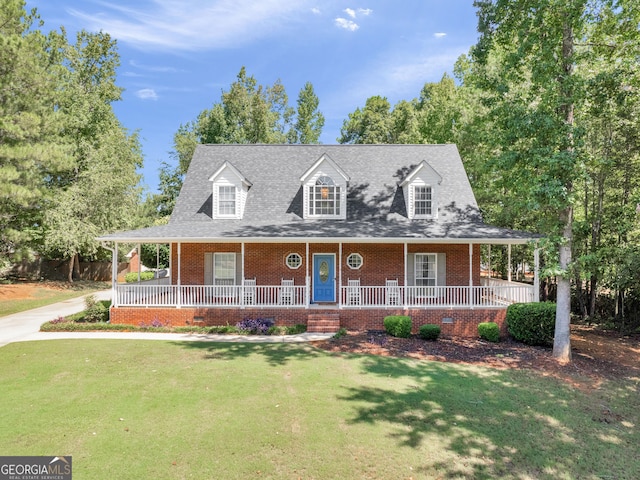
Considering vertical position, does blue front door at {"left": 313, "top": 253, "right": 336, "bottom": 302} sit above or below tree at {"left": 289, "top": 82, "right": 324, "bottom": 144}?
below

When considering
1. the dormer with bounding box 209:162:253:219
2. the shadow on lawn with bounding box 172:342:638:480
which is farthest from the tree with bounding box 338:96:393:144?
the shadow on lawn with bounding box 172:342:638:480

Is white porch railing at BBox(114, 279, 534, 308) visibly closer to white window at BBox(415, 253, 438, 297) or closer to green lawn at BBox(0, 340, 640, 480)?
white window at BBox(415, 253, 438, 297)

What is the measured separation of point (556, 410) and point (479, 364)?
2.93 m

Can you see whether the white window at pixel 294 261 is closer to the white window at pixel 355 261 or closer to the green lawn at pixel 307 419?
the white window at pixel 355 261

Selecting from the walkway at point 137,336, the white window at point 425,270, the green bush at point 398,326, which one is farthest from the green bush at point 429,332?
the white window at point 425,270

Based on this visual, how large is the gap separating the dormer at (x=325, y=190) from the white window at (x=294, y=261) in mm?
1935

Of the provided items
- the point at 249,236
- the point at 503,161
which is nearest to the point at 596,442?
the point at 503,161

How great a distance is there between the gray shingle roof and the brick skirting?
2820mm

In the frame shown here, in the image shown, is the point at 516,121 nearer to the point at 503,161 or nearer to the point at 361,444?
the point at 503,161

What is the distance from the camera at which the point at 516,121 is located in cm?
1062

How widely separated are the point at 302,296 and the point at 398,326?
4334mm

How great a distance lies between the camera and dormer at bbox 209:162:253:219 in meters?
16.9

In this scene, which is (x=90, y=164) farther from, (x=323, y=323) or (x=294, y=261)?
(x=323, y=323)

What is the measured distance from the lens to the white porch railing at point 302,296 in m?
14.2
